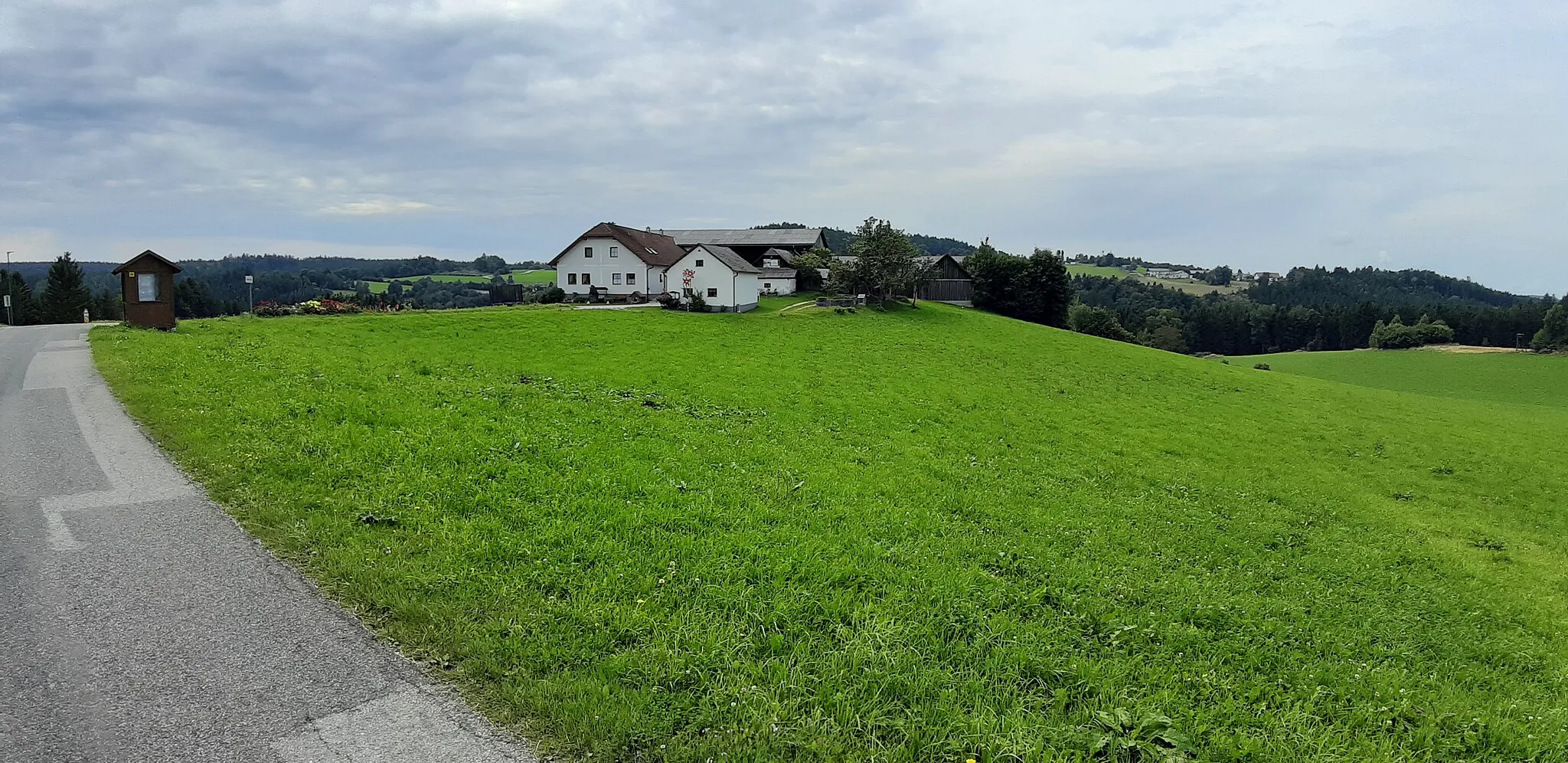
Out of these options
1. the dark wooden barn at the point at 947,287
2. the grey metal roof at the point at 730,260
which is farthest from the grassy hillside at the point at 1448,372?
the grey metal roof at the point at 730,260

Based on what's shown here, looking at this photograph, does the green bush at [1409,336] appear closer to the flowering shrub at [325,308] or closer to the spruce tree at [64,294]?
the flowering shrub at [325,308]

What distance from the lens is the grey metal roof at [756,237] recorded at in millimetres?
82500

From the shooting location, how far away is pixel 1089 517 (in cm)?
1127

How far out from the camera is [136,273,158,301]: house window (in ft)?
92.6

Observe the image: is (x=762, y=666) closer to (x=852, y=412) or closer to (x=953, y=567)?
(x=953, y=567)

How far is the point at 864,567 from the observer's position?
25.0 feet

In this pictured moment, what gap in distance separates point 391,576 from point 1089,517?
9.70 m

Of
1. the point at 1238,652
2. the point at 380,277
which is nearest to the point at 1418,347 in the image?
the point at 1238,652

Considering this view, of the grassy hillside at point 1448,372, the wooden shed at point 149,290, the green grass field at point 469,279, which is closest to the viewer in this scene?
the wooden shed at point 149,290

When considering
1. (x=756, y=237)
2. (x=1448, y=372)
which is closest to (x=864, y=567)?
(x=756, y=237)

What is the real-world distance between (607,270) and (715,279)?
47.0 ft

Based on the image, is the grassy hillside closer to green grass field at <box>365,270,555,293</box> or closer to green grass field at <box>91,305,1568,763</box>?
green grass field at <box>91,305,1568,763</box>

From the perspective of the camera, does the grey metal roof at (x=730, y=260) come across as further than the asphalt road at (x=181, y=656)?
Yes

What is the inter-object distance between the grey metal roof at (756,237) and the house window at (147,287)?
188 feet
